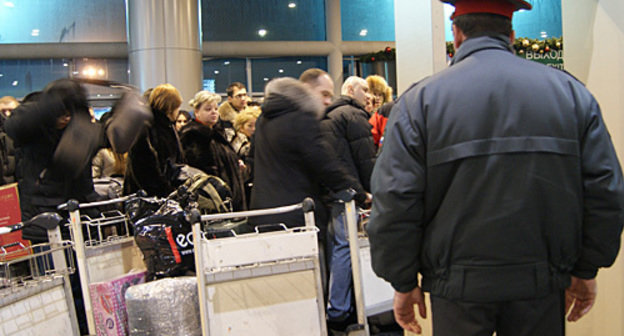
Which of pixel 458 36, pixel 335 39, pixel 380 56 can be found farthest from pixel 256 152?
pixel 335 39

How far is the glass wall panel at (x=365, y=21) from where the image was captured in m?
12.7

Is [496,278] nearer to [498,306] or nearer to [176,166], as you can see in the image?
[498,306]

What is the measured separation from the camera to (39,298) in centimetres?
269

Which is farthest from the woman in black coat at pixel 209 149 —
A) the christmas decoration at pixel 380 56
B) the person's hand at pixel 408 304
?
the christmas decoration at pixel 380 56

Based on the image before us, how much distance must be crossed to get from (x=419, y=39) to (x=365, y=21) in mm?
9889

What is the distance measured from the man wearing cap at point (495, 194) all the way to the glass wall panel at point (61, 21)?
441 inches

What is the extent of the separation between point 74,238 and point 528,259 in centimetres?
249

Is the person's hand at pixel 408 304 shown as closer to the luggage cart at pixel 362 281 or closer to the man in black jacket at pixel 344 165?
the luggage cart at pixel 362 281

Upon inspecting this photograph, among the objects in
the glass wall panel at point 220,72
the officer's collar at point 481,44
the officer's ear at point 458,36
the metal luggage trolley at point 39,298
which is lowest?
the metal luggage trolley at point 39,298

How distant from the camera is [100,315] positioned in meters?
3.37

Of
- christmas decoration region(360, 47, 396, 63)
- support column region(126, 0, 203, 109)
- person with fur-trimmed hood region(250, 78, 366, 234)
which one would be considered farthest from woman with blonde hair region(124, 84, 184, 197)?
christmas decoration region(360, 47, 396, 63)

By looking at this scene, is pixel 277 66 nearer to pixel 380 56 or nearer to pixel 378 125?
pixel 380 56

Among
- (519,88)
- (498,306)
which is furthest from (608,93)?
(498,306)

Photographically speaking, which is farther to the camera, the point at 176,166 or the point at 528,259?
the point at 176,166
